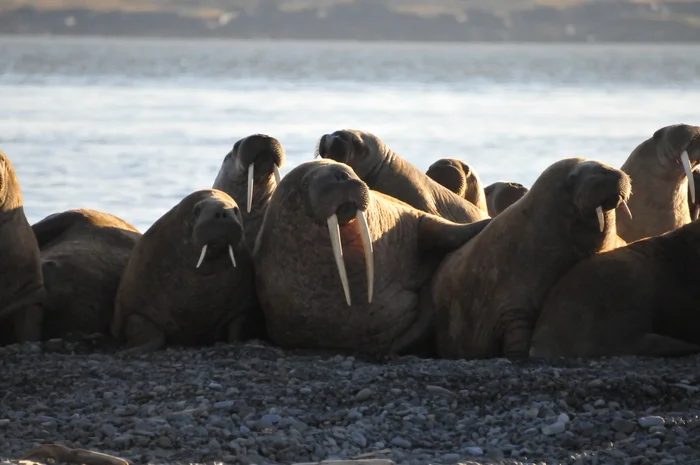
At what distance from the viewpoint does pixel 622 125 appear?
28531 millimetres

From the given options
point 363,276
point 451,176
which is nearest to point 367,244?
point 363,276

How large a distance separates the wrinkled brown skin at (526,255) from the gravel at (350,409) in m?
0.31

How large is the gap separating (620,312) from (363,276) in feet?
4.30

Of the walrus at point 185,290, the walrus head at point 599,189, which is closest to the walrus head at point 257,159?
the walrus at point 185,290

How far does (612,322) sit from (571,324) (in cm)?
19

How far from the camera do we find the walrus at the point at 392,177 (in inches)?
335

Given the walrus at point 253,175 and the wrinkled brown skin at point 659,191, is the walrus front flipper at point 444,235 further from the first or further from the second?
the wrinkled brown skin at point 659,191

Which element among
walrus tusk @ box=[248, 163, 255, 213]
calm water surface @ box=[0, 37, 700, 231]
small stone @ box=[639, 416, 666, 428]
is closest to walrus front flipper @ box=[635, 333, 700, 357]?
small stone @ box=[639, 416, 666, 428]

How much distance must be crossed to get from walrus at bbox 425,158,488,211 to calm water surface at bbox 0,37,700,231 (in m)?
4.49

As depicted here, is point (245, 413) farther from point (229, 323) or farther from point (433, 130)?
point (433, 130)

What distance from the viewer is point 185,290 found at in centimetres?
705

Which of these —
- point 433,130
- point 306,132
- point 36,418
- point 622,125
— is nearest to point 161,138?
point 306,132

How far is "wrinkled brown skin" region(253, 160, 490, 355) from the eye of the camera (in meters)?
6.82

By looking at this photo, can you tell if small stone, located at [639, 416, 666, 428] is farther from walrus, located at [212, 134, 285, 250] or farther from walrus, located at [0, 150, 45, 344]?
walrus, located at [0, 150, 45, 344]
